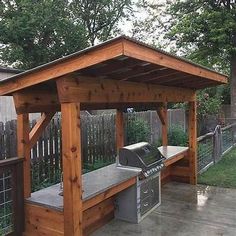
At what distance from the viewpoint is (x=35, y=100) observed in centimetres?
376

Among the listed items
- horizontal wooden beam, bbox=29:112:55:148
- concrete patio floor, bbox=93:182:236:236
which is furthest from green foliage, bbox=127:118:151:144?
horizontal wooden beam, bbox=29:112:55:148

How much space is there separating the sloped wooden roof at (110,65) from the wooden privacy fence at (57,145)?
1.91m

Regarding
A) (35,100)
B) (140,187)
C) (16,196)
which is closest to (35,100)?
(35,100)

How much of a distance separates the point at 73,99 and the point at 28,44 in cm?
1858

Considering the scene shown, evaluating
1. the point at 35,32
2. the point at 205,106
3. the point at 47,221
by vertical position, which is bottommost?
the point at 47,221

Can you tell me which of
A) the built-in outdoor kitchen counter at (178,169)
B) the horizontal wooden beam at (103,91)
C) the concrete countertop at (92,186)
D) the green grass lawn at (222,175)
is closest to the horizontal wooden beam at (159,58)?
the horizontal wooden beam at (103,91)

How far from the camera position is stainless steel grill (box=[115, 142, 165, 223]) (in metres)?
4.57

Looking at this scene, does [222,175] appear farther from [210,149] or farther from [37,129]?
[37,129]

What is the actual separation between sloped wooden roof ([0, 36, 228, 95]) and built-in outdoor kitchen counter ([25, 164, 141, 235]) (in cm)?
135

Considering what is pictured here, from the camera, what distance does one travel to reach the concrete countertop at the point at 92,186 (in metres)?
3.67

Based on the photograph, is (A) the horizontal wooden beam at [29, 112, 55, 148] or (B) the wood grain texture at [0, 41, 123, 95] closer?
(B) the wood grain texture at [0, 41, 123, 95]

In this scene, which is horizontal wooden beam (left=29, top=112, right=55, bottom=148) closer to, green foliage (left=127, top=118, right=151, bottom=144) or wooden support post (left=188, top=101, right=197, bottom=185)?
wooden support post (left=188, top=101, right=197, bottom=185)

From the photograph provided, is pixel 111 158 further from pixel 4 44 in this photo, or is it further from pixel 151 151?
pixel 4 44

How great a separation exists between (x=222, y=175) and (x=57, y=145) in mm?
3719
